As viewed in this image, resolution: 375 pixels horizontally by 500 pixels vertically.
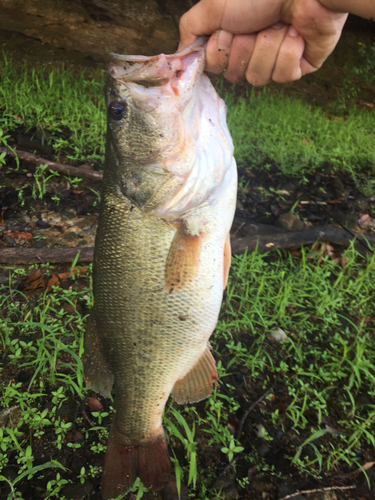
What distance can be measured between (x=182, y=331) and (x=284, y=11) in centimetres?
151

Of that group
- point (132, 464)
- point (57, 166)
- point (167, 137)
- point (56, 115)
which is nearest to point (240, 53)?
point (167, 137)

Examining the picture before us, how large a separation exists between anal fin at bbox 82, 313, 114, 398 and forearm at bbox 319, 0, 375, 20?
1.74m

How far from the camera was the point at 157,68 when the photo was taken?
1.30 metres

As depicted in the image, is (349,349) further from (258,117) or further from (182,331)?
(258,117)

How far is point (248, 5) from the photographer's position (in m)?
1.44

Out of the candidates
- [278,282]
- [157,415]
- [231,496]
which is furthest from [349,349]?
[157,415]

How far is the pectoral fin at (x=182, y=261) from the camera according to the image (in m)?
1.44

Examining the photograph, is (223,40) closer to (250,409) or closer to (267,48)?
(267,48)

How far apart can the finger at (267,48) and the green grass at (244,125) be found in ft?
9.09

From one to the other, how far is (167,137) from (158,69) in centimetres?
26

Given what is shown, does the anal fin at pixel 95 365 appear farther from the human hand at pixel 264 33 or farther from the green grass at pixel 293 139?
the green grass at pixel 293 139

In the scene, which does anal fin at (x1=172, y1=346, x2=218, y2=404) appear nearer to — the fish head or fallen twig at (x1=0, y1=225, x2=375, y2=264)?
the fish head

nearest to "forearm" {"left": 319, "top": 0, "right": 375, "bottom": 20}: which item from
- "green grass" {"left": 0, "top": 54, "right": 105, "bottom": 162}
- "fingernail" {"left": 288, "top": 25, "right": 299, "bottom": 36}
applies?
"fingernail" {"left": 288, "top": 25, "right": 299, "bottom": 36}

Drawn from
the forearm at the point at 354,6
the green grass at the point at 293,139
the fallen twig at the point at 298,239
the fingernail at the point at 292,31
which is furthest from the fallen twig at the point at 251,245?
the forearm at the point at 354,6
